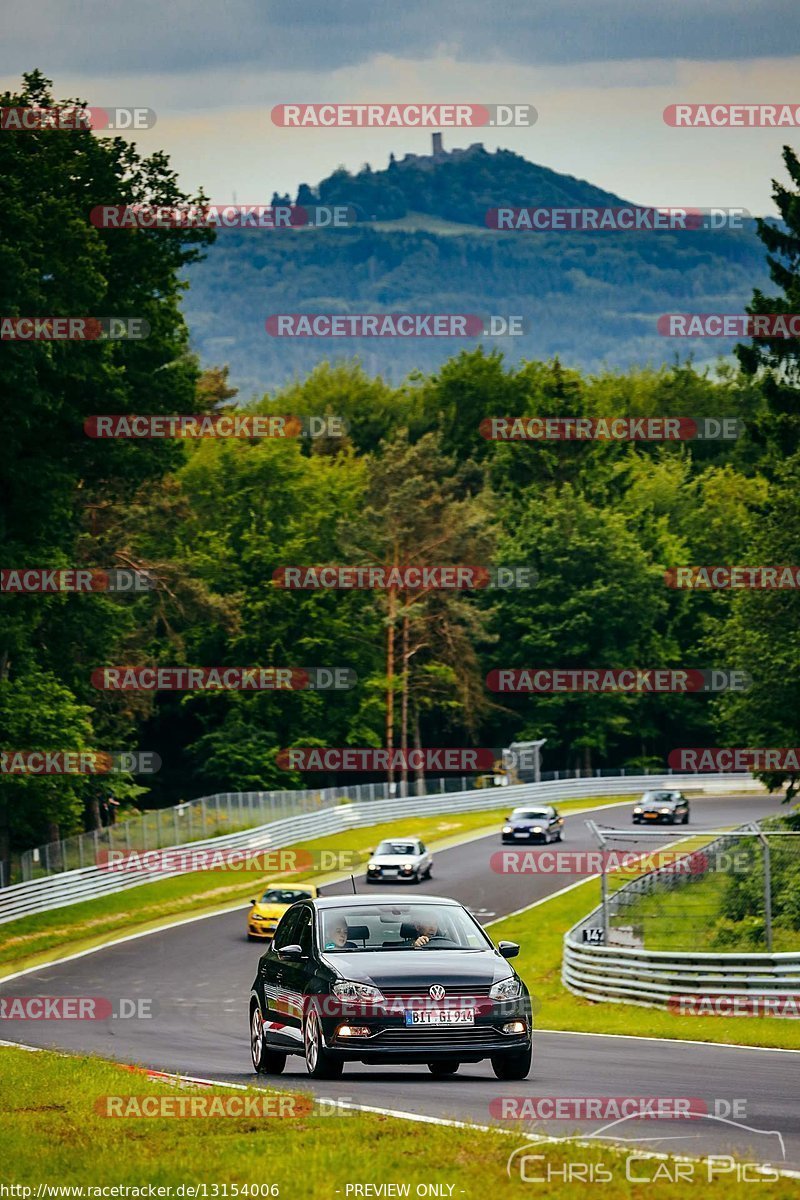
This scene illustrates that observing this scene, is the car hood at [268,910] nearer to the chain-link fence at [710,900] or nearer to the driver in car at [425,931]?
the chain-link fence at [710,900]

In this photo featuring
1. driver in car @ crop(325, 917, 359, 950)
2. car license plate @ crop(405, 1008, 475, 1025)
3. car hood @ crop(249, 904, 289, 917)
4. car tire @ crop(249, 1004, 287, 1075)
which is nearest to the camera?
car license plate @ crop(405, 1008, 475, 1025)

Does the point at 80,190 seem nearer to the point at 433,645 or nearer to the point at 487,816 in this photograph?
the point at 487,816

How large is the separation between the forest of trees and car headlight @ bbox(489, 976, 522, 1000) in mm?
28805

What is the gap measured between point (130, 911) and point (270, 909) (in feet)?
24.2

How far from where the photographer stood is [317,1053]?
1447cm

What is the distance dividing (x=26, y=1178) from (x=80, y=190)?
40.7 metres

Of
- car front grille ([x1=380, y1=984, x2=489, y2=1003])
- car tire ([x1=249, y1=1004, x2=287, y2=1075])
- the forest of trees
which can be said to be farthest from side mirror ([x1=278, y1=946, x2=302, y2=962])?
the forest of trees

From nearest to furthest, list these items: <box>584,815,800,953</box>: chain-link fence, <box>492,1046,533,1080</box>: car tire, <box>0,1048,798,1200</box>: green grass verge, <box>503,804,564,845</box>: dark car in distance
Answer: <box>0,1048,798,1200</box>: green grass verge
<box>492,1046,533,1080</box>: car tire
<box>584,815,800,953</box>: chain-link fence
<box>503,804,564,845</box>: dark car in distance

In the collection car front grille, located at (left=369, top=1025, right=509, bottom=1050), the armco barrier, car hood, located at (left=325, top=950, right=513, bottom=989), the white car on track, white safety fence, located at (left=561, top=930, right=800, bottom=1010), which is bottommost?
the armco barrier

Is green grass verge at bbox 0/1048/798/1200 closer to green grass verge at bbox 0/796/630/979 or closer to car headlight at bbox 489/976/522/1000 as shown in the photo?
car headlight at bbox 489/976/522/1000

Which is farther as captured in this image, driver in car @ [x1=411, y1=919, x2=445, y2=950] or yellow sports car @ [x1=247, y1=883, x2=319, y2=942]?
yellow sports car @ [x1=247, y1=883, x2=319, y2=942]

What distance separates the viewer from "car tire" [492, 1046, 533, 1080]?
1452 cm

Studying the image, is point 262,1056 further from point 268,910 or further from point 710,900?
point 268,910

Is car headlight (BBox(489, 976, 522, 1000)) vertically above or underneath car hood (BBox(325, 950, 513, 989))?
underneath
